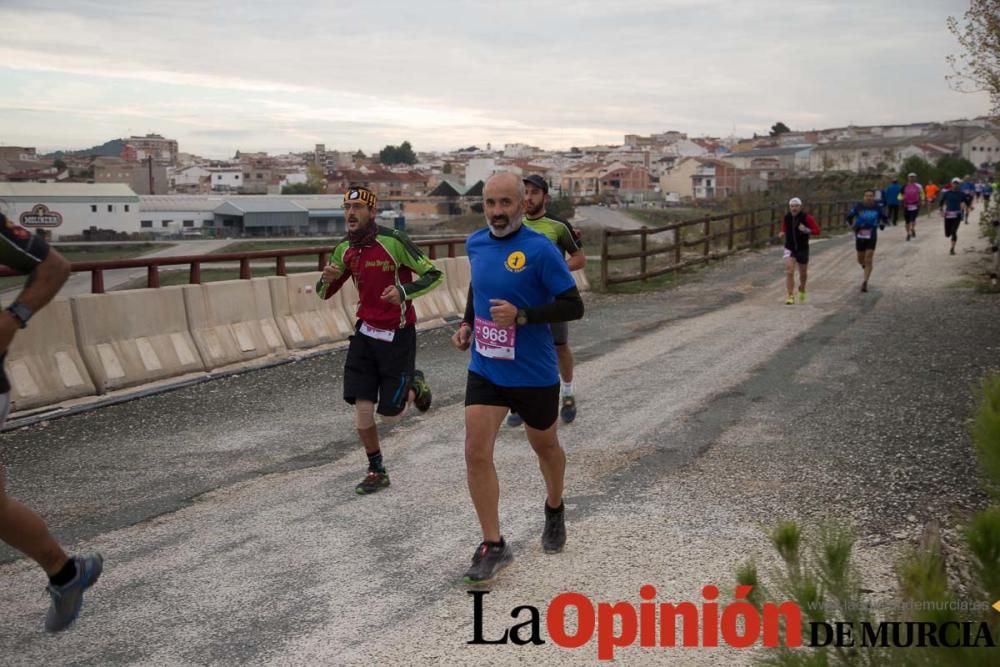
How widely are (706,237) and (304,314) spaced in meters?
13.9

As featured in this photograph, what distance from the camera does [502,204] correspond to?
5.14 meters

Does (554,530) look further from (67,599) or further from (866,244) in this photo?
(866,244)

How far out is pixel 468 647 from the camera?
4.43 m

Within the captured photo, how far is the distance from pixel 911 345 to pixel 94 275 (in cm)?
955

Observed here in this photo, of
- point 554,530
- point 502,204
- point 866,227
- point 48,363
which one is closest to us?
point 502,204

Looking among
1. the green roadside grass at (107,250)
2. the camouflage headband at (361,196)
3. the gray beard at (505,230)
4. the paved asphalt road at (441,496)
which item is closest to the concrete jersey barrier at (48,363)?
the paved asphalt road at (441,496)

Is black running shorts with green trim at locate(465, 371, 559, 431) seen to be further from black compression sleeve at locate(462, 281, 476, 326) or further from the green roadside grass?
the green roadside grass

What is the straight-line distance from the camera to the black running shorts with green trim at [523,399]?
5309mm

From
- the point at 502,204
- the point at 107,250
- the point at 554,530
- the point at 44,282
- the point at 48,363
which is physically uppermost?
the point at 502,204

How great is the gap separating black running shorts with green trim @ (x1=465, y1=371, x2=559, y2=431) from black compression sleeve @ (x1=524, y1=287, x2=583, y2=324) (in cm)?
39

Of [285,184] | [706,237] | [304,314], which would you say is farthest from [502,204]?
[285,184]

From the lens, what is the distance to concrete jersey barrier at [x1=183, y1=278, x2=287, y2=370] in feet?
37.5

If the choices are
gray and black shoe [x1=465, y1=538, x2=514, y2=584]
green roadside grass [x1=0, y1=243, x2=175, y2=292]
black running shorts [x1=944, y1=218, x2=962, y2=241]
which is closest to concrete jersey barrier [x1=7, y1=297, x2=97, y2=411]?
gray and black shoe [x1=465, y1=538, x2=514, y2=584]

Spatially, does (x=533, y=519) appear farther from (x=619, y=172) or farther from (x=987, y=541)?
(x=619, y=172)
